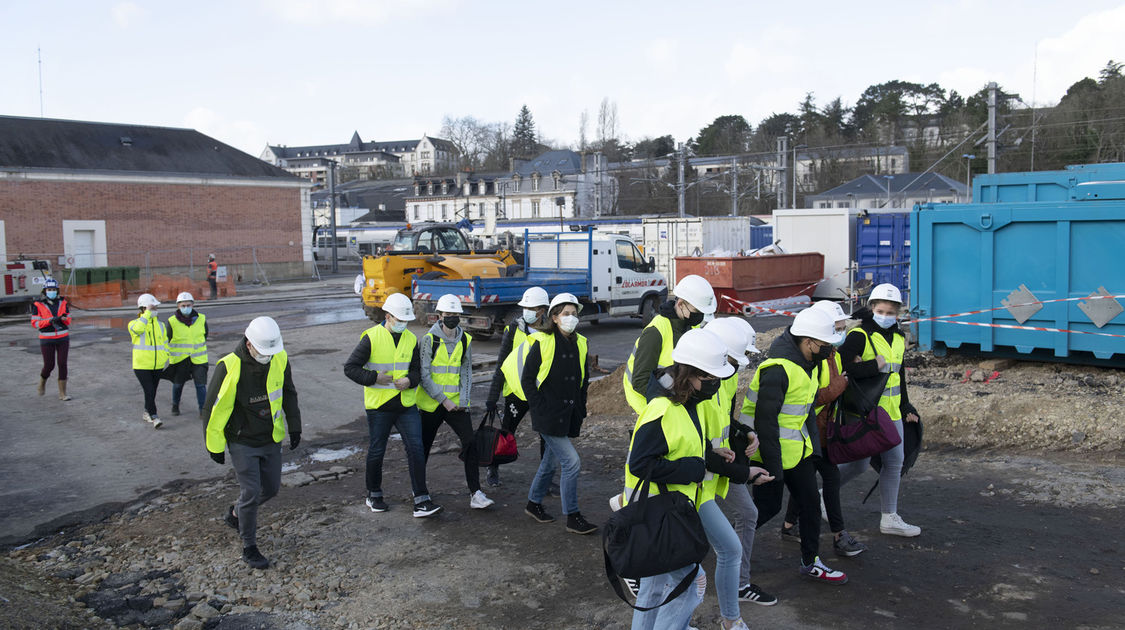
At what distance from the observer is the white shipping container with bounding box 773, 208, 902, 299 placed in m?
24.2

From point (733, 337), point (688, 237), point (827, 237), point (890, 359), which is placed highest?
point (688, 237)

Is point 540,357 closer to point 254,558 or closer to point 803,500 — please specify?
point 803,500

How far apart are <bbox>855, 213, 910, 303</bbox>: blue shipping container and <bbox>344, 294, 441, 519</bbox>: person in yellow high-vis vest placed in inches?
731

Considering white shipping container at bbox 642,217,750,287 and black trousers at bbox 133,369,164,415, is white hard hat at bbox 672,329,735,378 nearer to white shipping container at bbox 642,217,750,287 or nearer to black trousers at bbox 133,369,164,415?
black trousers at bbox 133,369,164,415

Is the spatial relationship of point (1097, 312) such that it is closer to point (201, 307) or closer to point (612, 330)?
point (612, 330)

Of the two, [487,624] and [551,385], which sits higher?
[551,385]

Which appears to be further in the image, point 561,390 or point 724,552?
point 561,390

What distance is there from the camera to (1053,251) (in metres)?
10.4

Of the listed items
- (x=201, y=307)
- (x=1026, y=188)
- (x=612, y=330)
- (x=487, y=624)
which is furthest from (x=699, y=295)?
Result: (x=201, y=307)

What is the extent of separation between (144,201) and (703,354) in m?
43.7

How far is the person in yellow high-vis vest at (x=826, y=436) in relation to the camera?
5395 millimetres

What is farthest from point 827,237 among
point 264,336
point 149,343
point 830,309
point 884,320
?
point 264,336

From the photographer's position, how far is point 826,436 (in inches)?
218

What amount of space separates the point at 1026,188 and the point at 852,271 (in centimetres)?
949
